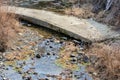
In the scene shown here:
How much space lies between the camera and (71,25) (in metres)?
9.42

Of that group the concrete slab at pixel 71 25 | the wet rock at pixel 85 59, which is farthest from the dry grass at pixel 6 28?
the wet rock at pixel 85 59

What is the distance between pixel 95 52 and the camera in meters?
7.83

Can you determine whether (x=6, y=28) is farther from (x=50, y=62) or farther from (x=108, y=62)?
(x=108, y=62)

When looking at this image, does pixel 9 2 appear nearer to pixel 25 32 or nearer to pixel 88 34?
pixel 25 32

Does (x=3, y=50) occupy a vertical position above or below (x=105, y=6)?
below

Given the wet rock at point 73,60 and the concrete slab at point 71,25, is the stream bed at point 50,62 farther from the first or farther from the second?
the concrete slab at point 71,25

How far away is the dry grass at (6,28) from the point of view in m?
8.14

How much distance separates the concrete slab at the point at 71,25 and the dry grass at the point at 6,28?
Answer: 2.72 ft

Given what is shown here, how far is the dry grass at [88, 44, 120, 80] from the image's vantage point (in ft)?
22.1

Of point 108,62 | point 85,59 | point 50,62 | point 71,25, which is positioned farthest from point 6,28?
point 108,62

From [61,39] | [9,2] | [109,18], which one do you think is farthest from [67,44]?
[9,2]

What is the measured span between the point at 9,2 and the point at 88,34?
14.7ft

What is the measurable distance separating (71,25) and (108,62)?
2.70 metres

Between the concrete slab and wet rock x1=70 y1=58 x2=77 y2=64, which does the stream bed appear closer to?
wet rock x1=70 y1=58 x2=77 y2=64
